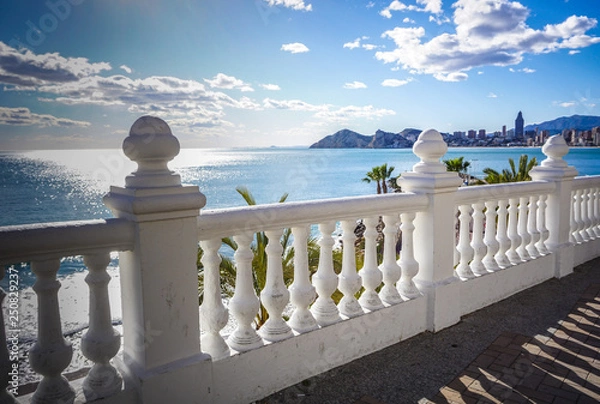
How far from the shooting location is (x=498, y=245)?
512 centimetres

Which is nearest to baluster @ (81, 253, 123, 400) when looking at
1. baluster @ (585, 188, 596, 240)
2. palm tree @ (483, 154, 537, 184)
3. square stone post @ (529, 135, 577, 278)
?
square stone post @ (529, 135, 577, 278)

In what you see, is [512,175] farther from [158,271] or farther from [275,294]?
[158,271]

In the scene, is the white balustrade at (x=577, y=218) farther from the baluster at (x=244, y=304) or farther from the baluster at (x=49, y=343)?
the baluster at (x=49, y=343)

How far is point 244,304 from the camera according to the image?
2.97 metres

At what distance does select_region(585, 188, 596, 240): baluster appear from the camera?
699 cm

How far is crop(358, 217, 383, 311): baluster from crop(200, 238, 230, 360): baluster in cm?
139

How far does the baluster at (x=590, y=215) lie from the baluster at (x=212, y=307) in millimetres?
6677

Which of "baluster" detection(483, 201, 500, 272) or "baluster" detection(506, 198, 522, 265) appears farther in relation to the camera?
"baluster" detection(506, 198, 522, 265)

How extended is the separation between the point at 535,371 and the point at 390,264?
142 cm

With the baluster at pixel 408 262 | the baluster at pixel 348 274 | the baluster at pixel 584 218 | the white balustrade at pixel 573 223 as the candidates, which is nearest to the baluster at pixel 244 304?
the baluster at pixel 348 274

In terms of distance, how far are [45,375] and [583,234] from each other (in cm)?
770

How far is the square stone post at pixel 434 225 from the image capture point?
4113mm

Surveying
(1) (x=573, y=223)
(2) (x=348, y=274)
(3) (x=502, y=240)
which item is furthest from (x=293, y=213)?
(1) (x=573, y=223)

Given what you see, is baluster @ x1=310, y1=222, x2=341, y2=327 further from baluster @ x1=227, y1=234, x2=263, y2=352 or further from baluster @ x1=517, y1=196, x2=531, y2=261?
baluster @ x1=517, y1=196, x2=531, y2=261
